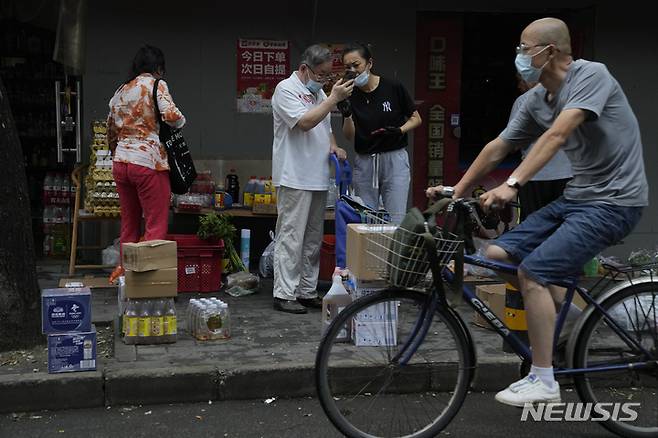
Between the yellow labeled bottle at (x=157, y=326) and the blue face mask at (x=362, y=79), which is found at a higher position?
the blue face mask at (x=362, y=79)

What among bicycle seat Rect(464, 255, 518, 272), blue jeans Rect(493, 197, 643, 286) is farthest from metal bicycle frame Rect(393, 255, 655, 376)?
blue jeans Rect(493, 197, 643, 286)

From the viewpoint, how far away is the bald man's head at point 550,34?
3902 mm

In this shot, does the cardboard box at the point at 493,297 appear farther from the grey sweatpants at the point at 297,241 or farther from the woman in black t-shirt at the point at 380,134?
the grey sweatpants at the point at 297,241

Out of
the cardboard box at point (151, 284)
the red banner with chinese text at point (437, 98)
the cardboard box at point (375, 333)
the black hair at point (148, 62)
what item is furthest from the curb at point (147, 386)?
the red banner with chinese text at point (437, 98)

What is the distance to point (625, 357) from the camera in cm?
407

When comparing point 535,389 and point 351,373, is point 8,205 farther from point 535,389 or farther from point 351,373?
point 535,389

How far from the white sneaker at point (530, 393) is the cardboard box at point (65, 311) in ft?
7.88

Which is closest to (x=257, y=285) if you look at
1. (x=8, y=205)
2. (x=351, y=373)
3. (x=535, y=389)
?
(x=8, y=205)

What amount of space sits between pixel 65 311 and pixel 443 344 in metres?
2.17

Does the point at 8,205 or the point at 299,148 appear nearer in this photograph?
the point at 8,205

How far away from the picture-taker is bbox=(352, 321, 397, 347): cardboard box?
13.0ft

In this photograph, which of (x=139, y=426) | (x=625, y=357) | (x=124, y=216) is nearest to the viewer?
(x=625, y=357)

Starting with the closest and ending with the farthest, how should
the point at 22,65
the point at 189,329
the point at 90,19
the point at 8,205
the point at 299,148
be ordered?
the point at 8,205 → the point at 189,329 → the point at 299,148 → the point at 90,19 → the point at 22,65

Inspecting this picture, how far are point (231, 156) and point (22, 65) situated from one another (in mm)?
2912
